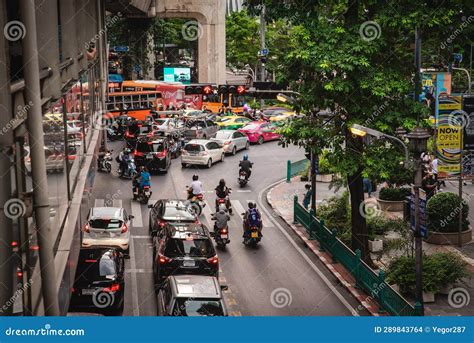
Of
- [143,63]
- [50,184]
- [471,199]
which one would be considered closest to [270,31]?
[143,63]

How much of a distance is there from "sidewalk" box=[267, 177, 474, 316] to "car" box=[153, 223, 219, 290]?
388 cm

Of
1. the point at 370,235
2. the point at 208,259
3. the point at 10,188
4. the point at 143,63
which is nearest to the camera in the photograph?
the point at 10,188

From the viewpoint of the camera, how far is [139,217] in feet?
96.2

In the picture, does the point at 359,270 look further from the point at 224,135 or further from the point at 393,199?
the point at 224,135

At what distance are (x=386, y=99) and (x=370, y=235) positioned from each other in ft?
18.6

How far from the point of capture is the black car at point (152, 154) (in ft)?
122

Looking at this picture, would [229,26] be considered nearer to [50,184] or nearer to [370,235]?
[370,235]

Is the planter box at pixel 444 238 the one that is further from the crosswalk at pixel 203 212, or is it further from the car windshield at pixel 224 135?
the car windshield at pixel 224 135

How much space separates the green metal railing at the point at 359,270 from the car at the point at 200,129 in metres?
18.3

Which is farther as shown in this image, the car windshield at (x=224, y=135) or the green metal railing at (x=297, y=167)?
the car windshield at (x=224, y=135)

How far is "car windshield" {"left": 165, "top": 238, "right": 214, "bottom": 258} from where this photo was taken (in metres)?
20.7

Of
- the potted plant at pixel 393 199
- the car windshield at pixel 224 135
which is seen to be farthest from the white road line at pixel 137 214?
the car windshield at pixel 224 135

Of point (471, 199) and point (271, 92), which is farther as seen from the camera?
point (471, 199)

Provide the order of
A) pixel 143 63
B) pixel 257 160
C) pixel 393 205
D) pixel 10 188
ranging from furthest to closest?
pixel 143 63 < pixel 257 160 < pixel 393 205 < pixel 10 188
